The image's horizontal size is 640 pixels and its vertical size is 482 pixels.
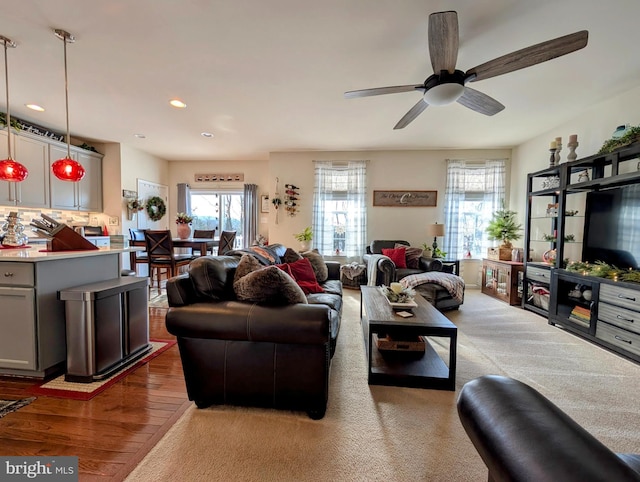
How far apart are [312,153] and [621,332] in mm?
4990

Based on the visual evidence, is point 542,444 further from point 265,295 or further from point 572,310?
point 572,310

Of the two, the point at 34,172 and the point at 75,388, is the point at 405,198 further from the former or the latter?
the point at 34,172

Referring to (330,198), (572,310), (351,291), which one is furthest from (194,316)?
(330,198)

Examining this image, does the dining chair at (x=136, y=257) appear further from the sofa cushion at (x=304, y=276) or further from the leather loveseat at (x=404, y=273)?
the leather loveseat at (x=404, y=273)

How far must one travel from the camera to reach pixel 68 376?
200 cm

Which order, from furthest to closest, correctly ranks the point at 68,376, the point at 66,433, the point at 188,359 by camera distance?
1. the point at 68,376
2. the point at 188,359
3. the point at 66,433

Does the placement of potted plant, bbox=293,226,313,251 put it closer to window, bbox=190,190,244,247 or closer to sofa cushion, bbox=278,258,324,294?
window, bbox=190,190,244,247

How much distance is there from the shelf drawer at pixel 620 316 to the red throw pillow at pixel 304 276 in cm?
275

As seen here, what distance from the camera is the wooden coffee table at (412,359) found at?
1.94 m

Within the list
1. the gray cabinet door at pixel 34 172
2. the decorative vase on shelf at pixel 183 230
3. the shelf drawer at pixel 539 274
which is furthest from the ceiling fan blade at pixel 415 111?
the gray cabinet door at pixel 34 172

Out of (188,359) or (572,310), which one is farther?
(572,310)

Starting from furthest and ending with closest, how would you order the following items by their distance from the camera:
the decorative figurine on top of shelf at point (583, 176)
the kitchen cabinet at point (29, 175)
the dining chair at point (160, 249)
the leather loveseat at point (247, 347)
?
the dining chair at point (160, 249) → the kitchen cabinet at point (29, 175) → the decorative figurine on top of shelf at point (583, 176) → the leather loveseat at point (247, 347)

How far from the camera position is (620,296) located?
2512 mm

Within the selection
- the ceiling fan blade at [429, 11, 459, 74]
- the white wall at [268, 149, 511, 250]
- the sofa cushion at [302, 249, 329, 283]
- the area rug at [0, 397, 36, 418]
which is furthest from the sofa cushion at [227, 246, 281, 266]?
the white wall at [268, 149, 511, 250]
